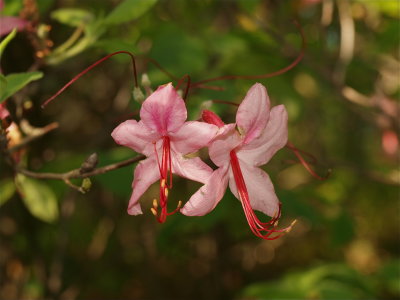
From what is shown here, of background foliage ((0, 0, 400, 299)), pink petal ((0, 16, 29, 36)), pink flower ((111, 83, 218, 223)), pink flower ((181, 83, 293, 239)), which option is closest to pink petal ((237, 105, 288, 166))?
pink flower ((181, 83, 293, 239))

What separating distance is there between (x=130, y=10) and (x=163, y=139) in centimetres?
30

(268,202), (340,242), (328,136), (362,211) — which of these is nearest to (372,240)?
(362,211)

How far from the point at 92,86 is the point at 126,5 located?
179 centimetres

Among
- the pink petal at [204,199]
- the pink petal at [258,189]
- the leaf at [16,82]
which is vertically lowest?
the pink petal at [258,189]

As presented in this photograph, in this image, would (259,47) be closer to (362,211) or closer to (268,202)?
(268,202)

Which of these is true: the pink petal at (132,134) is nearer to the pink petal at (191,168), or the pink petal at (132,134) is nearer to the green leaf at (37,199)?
the pink petal at (191,168)

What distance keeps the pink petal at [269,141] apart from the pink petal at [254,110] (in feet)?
0.13

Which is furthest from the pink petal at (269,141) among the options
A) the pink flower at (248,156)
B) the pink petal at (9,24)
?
the pink petal at (9,24)

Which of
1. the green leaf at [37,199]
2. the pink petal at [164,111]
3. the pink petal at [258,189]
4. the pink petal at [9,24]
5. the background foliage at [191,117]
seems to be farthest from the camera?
the background foliage at [191,117]

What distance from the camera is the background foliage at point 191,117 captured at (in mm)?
1337

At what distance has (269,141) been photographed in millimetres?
831

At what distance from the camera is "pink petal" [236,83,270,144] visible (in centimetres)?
75

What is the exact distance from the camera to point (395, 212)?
4398mm

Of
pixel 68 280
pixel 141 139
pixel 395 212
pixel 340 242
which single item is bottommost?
pixel 395 212
